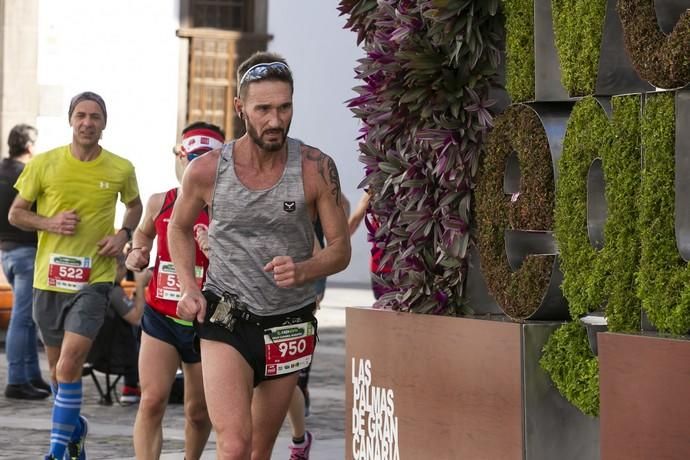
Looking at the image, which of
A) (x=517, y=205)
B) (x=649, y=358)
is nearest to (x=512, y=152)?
(x=517, y=205)

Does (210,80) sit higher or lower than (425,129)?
higher

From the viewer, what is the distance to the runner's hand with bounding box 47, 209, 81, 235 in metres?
9.18

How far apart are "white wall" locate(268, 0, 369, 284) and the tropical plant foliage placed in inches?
865

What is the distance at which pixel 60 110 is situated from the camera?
84.1 ft

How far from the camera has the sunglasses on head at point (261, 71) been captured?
20.4 ft

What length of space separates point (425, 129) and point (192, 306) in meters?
1.19

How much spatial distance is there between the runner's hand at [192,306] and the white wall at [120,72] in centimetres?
1944

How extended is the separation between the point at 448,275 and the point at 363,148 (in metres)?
0.74

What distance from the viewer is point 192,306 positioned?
20.0 ft

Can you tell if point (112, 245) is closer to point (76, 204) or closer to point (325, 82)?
point (76, 204)

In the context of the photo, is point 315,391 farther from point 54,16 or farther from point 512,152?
point 54,16

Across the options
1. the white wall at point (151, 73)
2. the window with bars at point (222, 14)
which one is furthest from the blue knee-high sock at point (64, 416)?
the window with bars at point (222, 14)

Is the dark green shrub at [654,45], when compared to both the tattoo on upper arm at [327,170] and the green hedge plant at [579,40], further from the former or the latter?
the tattoo on upper arm at [327,170]

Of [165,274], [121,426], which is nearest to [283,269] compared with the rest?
[165,274]
